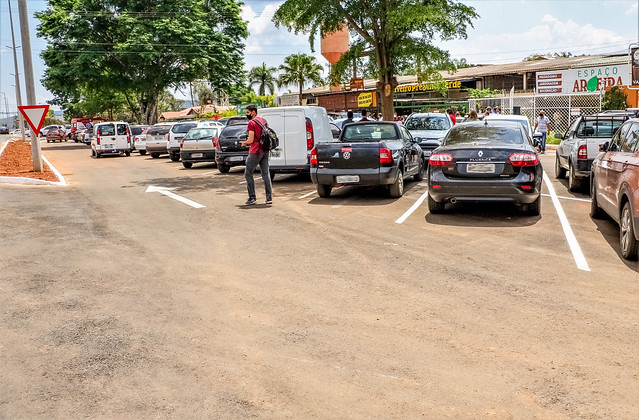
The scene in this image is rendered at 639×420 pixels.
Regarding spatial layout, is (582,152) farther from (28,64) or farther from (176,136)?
(176,136)

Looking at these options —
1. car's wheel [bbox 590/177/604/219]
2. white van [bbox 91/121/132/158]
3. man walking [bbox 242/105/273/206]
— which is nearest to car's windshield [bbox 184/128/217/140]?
white van [bbox 91/121/132/158]

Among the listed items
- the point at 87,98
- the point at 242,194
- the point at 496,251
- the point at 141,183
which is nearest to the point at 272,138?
the point at 242,194

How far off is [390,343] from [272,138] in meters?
7.66

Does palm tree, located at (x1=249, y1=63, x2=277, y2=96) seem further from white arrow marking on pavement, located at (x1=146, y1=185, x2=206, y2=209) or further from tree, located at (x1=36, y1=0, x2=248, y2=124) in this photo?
white arrow marking on pavement, located at (x1=146, y1=185, x2=206, y2=209)

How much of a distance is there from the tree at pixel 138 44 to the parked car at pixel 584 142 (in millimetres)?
35773

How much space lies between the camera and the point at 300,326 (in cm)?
557

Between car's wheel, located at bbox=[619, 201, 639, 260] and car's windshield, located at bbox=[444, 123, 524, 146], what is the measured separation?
10.3 feet

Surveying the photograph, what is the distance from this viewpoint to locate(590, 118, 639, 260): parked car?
298 inches

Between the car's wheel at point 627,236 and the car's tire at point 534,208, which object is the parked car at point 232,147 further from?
the car's wheel at point 627,236

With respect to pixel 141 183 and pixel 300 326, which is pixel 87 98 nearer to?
pixel 141 183

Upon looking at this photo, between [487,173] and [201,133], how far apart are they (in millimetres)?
14629

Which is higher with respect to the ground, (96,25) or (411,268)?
(96,25)

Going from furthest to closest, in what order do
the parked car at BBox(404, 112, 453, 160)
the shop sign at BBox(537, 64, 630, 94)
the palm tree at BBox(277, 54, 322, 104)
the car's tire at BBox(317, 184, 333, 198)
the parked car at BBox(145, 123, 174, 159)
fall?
the palm tree at BBox(277, 54, 322, 104), the shop sign at BBox(537, 64, 630, 94), the parked car at BBox(145, 123, 174, 159), the parked car at BBox(404, 112, 453, 160), the car's tire at BBox(317, 184, 333, 198)

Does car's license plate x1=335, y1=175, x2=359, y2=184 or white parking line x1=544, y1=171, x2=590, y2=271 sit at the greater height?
car's license plate x1=335, y1=175, x2=359, y2=184
